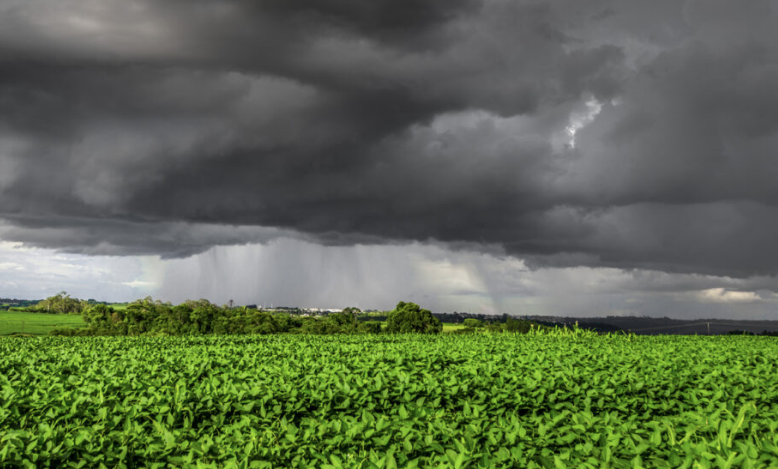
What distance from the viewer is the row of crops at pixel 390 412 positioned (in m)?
4.21

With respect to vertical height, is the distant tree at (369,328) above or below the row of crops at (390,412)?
below

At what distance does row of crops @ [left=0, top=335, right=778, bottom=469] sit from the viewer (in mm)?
4207

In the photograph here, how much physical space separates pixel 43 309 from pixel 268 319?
3369 inches

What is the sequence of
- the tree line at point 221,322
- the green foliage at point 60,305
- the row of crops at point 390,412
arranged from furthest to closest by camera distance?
1. the green foliage at point 60,305
2. the tree line at point 221,322
3. the row of crops at point 390,412

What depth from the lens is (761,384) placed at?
9039mm

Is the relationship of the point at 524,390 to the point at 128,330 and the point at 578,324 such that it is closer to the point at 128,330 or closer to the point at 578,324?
the point at 578,324

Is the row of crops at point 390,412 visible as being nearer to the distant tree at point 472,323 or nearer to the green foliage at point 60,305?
the distant tree at point 472,323

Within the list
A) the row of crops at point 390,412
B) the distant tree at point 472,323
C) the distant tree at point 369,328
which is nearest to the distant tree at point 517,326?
the distant tree at point 472,323

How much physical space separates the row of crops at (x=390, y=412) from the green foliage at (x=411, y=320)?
17.1 m

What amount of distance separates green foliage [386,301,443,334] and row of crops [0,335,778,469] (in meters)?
17.1

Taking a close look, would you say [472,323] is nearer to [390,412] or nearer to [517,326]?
[517,326]

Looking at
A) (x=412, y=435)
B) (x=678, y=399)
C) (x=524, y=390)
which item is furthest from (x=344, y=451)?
(x=678, y=399)

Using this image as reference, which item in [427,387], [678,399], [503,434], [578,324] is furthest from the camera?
[578,324]

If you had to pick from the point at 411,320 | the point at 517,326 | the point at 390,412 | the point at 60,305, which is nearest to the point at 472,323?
the point at 517,326
